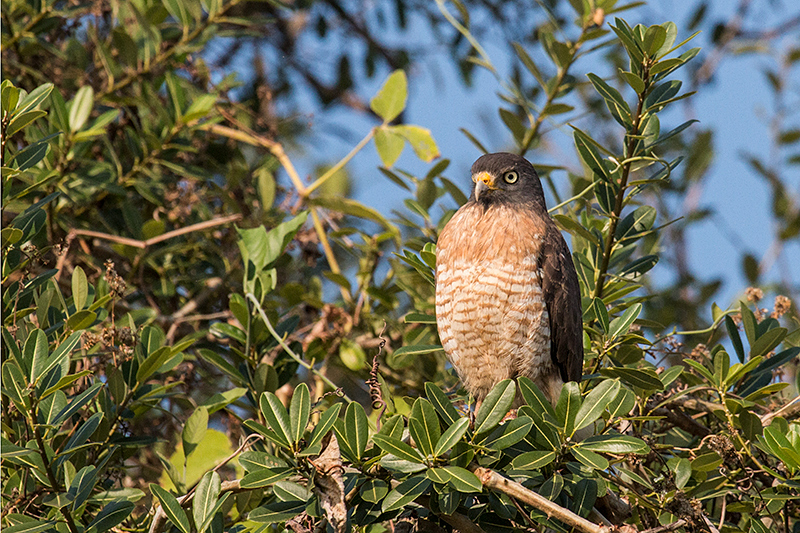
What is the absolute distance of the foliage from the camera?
2.54 m

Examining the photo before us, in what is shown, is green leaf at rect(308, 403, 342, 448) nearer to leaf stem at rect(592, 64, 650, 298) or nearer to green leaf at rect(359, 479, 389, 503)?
green leaf at rect(359, 479, 389, 503)

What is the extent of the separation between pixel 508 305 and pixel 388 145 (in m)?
1.34

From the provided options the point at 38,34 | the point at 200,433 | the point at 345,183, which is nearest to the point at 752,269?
the point at 345,183

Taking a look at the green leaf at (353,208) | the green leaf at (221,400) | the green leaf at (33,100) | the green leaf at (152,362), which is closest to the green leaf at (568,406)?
the green leaf at (221,400)

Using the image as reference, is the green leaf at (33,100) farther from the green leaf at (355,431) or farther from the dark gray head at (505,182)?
the dark gray head at (505,182)

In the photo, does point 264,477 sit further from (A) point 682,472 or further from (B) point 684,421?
(B) point 684,421

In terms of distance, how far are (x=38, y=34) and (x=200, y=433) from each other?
2330 mm

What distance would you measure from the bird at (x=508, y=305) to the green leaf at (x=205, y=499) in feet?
4.19

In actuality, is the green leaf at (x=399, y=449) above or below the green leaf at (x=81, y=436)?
above

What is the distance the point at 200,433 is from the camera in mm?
3164

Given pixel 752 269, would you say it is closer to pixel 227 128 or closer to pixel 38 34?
pixel 227 128

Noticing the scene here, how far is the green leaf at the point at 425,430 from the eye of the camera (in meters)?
2.46

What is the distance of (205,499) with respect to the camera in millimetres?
2500

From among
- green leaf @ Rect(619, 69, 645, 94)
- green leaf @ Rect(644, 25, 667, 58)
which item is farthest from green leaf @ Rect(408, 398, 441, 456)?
green leaf @ Rect(644, 25, 667, 58)
